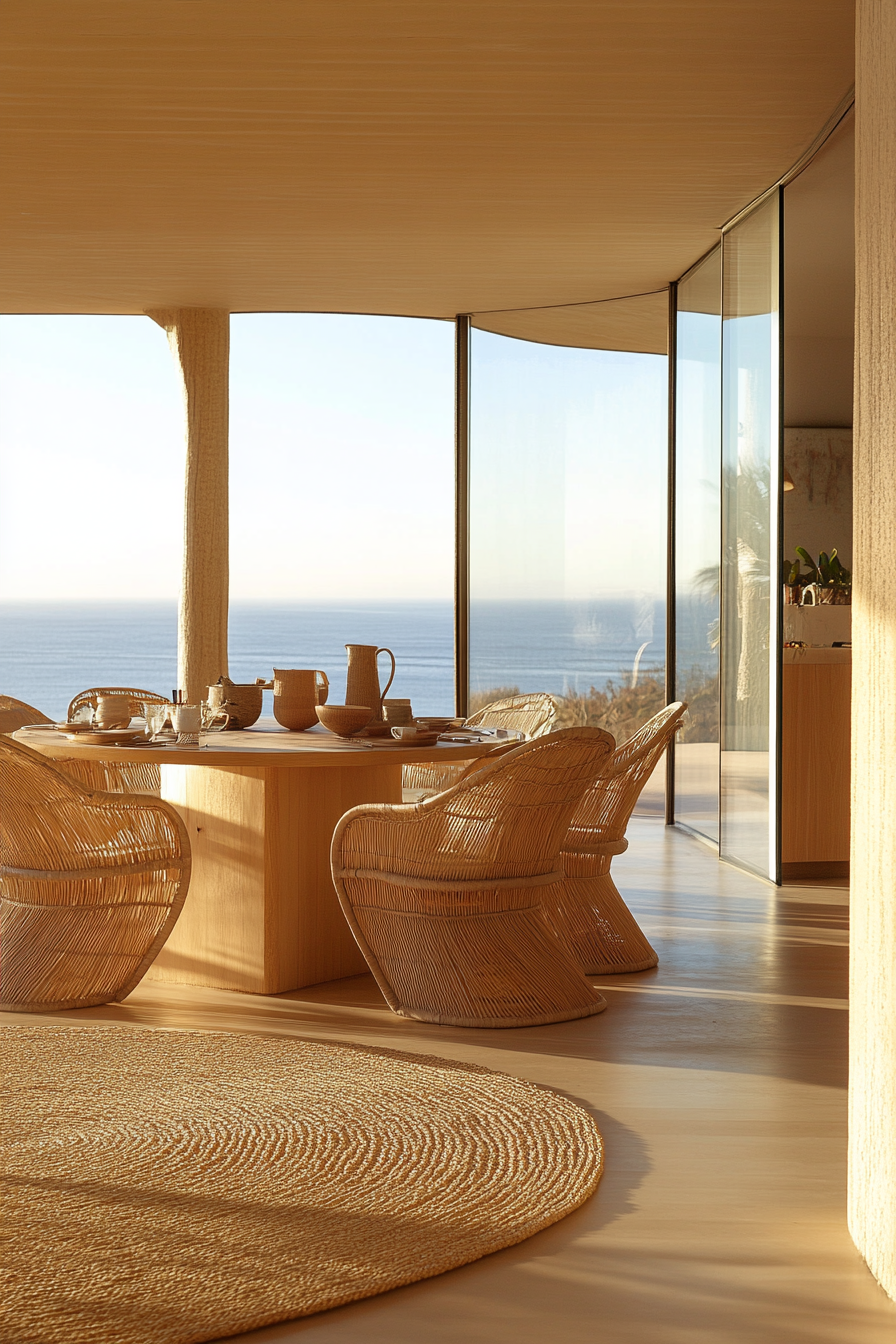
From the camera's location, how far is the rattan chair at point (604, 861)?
409cm

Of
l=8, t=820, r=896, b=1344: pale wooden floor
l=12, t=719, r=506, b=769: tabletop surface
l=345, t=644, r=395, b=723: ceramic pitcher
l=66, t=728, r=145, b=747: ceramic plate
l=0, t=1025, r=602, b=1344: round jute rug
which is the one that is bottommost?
l=8, t=820, r=896, b=1344: pale wooden floor

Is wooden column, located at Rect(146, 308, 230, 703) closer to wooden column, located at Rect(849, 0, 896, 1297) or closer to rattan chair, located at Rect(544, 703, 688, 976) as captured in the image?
rattan chair, located at Rect(544, 703, 688, 976)

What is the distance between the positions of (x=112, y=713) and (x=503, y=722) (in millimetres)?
1927

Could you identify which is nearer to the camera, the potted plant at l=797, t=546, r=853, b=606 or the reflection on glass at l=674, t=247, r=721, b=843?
the reflection on glass at l=674, t=247, r=721, b=843

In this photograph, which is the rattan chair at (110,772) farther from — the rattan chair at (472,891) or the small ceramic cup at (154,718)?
the rattan chair at (472,891)

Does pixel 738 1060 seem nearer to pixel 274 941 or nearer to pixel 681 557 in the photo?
pixel 274 941

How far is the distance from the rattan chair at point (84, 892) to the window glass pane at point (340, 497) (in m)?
23.3

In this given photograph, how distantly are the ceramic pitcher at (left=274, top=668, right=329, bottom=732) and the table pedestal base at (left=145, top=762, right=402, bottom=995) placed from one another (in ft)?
0.72

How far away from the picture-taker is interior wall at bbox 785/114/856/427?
5.66 m

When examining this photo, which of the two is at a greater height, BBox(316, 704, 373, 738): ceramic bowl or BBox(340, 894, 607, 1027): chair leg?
BBox(316, 704, 373, 738): ceramic bowl

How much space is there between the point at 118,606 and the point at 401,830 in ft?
90.2

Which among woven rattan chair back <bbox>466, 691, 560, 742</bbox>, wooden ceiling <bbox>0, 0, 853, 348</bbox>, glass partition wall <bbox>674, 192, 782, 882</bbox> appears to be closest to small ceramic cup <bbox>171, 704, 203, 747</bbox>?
woven rattan chair back <bbox>466, 691, 560, 742</bbox>

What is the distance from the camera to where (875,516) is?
215 cm

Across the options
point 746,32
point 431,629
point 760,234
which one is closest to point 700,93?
point 746,32
